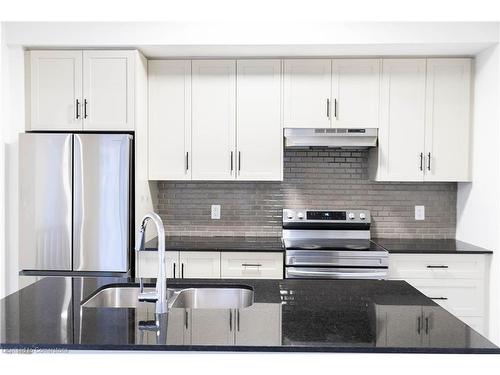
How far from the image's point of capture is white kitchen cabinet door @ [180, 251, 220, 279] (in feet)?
11.2

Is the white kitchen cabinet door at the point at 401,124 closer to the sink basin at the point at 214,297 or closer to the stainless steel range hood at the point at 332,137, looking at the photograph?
the stainless steel range hood at the point at 332,137

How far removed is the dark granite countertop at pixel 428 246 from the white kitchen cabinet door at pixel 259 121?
105 cm

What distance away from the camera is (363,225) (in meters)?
3.89

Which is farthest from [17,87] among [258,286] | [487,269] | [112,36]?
[487,269]

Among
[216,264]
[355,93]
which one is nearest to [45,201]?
[216,264]

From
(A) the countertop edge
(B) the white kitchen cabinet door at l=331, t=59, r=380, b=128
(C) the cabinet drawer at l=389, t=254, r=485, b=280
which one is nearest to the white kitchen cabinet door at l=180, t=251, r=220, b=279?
(C) the cabinet drawer at l=389, t=254, r=485, b=280

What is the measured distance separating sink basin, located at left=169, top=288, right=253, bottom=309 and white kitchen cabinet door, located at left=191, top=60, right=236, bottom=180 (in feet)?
5.19

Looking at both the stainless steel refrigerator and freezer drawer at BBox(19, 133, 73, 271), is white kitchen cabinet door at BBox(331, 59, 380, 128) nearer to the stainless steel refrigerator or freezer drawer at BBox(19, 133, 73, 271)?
Result: the stainless steel refrigerator

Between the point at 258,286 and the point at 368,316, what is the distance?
64 centimetres

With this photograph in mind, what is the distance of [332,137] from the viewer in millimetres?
3520

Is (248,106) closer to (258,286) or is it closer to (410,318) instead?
(258,286)

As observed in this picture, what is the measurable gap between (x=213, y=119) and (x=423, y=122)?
5.55ft

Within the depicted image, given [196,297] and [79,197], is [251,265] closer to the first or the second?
[196,297]

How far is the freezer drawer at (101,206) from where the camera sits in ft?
10.6
